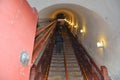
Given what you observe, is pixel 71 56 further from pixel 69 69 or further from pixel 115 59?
pixel 115 59

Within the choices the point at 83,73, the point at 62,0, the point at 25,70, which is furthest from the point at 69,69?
the point at 25,70

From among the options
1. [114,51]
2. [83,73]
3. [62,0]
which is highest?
[62,0]

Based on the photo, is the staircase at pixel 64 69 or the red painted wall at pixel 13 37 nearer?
the red painted wall at pixel 13 37

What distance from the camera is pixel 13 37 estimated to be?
149 centimetres

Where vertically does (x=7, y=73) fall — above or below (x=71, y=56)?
below

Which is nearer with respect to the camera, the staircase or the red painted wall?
the red painted wall

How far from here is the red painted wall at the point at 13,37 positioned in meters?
1.33

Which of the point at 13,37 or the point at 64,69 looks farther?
the point at 64,69

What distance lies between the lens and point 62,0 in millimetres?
5027

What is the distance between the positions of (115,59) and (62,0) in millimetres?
2198

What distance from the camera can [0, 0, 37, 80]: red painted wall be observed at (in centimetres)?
133

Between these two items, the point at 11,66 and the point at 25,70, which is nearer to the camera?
the point at 11,66

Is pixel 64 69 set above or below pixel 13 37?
below

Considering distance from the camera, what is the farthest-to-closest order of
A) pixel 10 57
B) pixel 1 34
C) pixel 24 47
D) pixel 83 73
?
pixel 83 73
pixel 24 47
pixel 10 57
pixel 1 34
